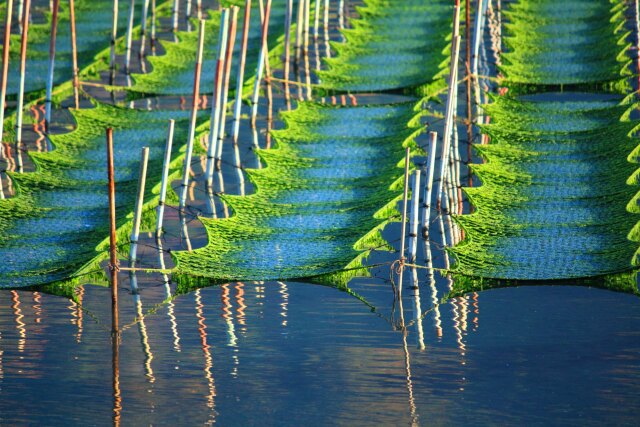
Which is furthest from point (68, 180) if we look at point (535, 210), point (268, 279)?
point (535, 210)

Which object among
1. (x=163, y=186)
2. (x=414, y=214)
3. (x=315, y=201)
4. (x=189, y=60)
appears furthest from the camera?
(x=189, y=60)

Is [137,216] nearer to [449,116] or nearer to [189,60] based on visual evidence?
[449,116]

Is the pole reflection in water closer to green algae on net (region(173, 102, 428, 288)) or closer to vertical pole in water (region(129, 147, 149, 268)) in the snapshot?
green algae on net (region(173, 102, 428, 288))

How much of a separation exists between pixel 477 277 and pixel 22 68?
3.25m

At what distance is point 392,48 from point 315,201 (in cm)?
296

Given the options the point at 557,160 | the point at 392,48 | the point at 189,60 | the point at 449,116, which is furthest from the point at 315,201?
the point at 392,48

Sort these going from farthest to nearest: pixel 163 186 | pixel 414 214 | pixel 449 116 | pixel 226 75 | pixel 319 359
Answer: pixel 226 75 → pixel 449 116 → pixel 163 186 → pixel 414 214 → pixel 319 359

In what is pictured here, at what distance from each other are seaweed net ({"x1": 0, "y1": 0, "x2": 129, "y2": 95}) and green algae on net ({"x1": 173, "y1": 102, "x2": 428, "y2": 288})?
1948mm

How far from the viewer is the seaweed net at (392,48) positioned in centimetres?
809

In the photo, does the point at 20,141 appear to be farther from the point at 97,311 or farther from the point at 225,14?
the point at 97,311

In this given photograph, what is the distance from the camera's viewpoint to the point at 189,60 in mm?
8555

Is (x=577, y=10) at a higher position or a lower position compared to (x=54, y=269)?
higher

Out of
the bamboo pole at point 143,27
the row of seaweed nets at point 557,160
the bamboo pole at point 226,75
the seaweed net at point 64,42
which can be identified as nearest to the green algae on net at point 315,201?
the bamboo pole at point 226,75

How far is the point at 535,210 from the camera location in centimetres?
587
